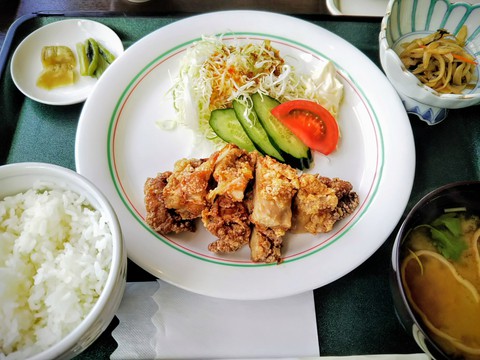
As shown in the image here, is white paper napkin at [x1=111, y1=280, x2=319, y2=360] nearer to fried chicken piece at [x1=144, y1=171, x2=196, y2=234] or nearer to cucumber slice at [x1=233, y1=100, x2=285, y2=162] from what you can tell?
fried chicken piece at [x1=144, y1=171, x2=196, y2=234]

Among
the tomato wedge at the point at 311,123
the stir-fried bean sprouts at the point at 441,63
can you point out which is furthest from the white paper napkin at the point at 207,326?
the stir-fried bean sprouts at the point at 441,63

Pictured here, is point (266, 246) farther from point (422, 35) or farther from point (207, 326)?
point (422, 35)

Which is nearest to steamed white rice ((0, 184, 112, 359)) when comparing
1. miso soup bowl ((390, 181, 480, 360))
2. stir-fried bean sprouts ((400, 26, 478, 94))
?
miso soup bowl ((390, 181, 480, 360))

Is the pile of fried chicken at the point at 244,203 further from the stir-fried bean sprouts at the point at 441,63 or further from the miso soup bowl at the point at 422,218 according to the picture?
the stir-fried bean sprouts at the point at 441,63

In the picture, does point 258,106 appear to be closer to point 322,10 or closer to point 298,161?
point 298,161

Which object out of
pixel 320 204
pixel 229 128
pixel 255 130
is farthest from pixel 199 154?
pixel 320 204

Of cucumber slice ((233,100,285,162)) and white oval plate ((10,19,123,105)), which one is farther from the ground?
white oval plate ((10,19,123,105))
